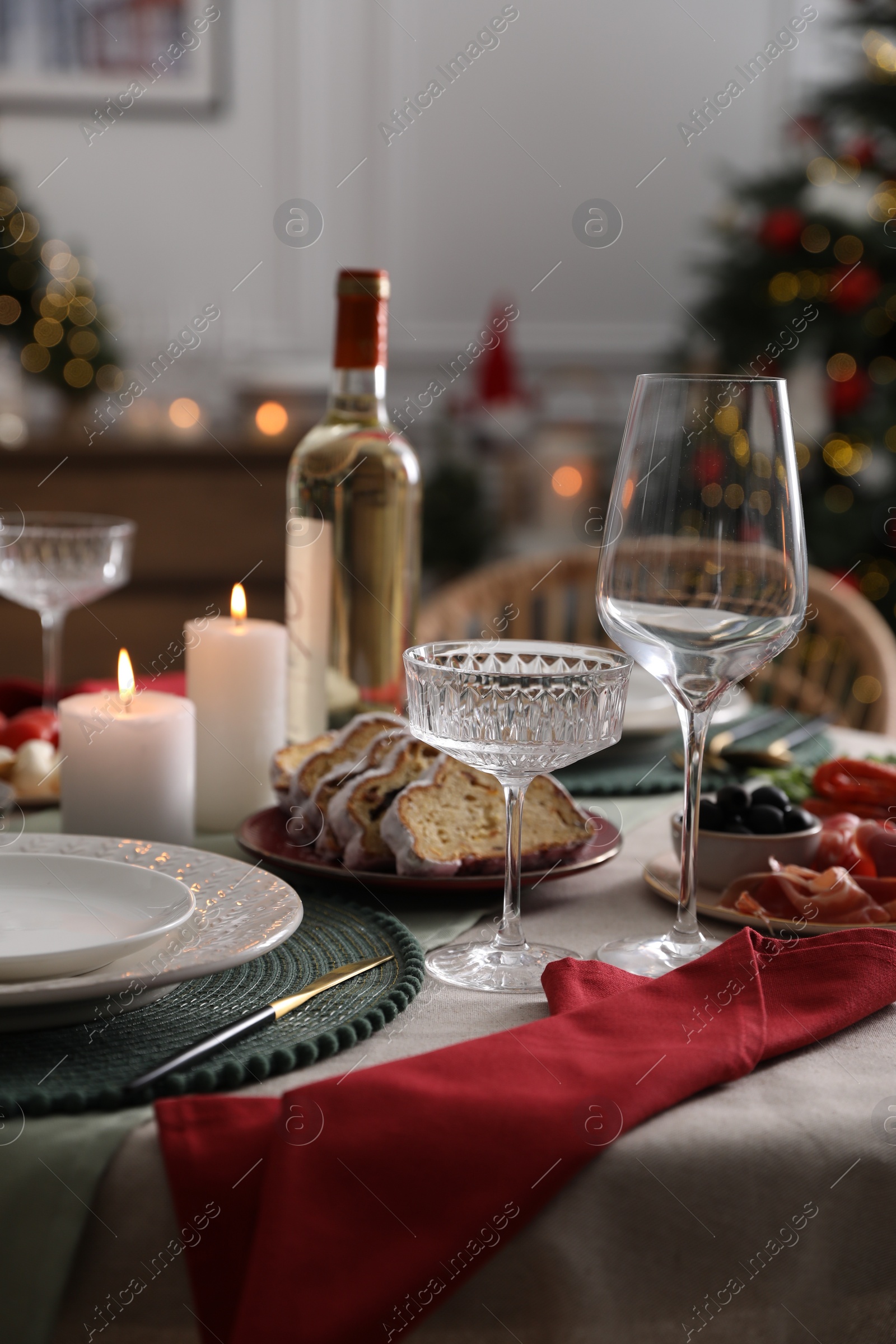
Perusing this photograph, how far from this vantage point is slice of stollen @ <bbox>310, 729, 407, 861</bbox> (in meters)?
0.78

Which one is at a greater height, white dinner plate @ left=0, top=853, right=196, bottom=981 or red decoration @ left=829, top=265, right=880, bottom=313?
red decoration @ left=829, top=265, right=880, bottom=313

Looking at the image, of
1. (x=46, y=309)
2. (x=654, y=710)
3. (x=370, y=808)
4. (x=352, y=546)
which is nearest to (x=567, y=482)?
(x=46, y=309)

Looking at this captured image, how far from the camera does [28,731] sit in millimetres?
1051

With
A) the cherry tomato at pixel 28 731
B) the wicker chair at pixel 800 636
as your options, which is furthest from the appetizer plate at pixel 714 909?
the wicker chair at pixel 800 636

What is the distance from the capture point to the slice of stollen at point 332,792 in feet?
2.57

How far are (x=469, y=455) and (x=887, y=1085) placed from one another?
345 centimetres

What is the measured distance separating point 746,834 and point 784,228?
2508 millimetres

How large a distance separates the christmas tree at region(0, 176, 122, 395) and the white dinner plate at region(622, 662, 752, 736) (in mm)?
2204

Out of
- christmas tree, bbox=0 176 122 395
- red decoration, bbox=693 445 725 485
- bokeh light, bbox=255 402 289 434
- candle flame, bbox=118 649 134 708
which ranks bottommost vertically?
candle flame, bbox=118 649 134 708

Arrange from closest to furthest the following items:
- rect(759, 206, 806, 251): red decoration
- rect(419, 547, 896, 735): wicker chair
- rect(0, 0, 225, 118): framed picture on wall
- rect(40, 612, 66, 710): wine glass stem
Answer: rect(40, 612, 66, 710): wine glass stem → rect(419, 547, 896, 735): wicker chair → rect(759, 206, 806, 251): red decoration → rect(0, 0, 225, 118): framed picture on wall

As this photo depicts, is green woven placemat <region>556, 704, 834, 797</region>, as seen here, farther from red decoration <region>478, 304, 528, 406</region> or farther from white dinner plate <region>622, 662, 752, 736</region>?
red decoration <region>478, 304, 528, 406</region>

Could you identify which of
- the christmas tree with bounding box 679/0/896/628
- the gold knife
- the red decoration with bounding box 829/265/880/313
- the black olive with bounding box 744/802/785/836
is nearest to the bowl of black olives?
the black olive with bounding box 744/802/785/836

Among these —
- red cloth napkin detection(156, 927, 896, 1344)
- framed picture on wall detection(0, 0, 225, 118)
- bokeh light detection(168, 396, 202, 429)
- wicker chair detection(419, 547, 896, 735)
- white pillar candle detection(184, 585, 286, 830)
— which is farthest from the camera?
framed picture on wall detection(0, 0, 225, 118)

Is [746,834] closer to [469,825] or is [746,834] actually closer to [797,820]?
[797,820]
